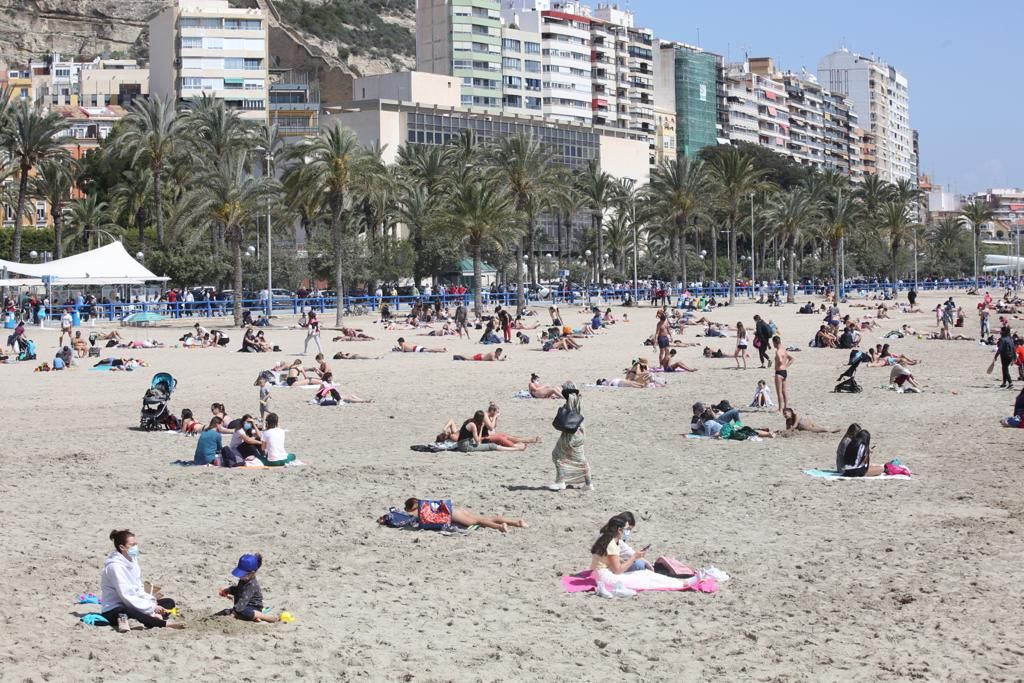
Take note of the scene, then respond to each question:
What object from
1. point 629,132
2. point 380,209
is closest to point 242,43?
point 629,132

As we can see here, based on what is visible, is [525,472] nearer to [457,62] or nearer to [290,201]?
[290,201]

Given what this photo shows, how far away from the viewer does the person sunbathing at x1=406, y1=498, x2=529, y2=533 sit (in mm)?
11945

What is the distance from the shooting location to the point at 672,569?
33.5ft

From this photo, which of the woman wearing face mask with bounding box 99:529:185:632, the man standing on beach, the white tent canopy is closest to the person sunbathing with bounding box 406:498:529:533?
the woman wearing face mask with bounding box 99:529:185:632

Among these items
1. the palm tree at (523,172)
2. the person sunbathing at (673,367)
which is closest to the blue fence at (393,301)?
the palm tree at (523,172)

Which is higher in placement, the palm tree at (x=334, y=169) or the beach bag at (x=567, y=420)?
the palm tree at (x=334, y=169)

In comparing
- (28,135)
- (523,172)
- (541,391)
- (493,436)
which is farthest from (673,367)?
(28,135)

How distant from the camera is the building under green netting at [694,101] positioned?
143250 mm

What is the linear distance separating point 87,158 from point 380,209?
89.6 ft

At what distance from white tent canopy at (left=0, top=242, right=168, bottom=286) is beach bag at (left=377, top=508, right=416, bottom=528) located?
115 ft

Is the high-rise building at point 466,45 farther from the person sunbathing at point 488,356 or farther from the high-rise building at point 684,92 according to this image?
the person sunbathing at point 488,356

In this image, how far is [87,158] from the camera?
8150 cm

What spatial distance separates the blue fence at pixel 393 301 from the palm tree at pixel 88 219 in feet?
56.3

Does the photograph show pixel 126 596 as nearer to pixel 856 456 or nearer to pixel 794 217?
pixel 856 456
